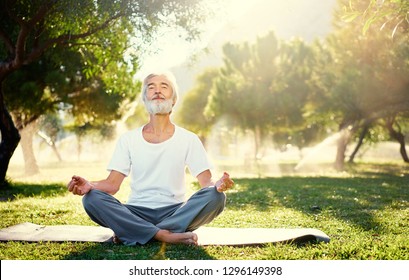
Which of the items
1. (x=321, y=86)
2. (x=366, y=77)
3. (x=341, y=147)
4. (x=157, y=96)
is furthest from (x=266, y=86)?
(x=157, y=96)

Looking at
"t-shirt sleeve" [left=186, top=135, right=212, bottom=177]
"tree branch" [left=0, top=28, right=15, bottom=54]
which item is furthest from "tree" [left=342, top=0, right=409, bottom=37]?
"tree branch" [left=0, top=28, right=15, bottom=54]

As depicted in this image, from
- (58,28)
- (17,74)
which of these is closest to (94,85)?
(17,74)

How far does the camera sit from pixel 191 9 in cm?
1337

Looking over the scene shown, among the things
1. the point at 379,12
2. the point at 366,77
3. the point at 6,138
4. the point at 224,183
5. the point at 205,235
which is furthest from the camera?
the point at 366,77

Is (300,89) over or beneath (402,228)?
over

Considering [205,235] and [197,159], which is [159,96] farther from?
[205,235]

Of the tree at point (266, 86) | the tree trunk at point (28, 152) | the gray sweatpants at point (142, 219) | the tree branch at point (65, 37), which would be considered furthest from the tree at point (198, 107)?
the gray sweatpants at point (142, 219)

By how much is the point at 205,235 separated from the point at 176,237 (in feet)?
2.53

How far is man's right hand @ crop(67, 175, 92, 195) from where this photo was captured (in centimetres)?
552

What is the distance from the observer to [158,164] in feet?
20.2

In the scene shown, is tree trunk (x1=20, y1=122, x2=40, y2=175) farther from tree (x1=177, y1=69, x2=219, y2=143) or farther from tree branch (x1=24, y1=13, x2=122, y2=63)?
tree (x1=177, y1=69, x2=219, y2=143)

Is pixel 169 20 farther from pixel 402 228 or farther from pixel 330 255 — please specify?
pixel 330 255
